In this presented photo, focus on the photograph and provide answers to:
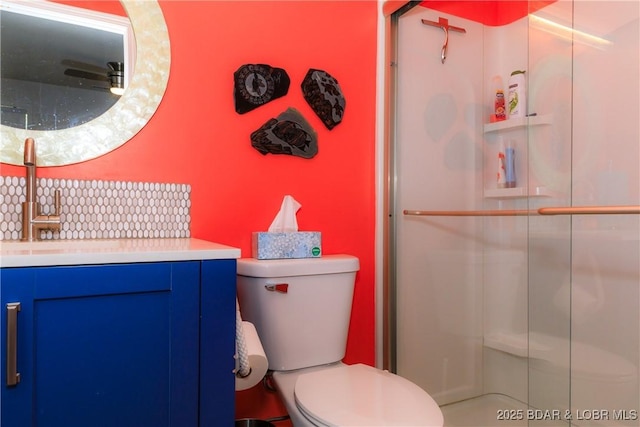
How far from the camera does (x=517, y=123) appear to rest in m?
1.82

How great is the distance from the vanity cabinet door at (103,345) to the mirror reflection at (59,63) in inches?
27.3

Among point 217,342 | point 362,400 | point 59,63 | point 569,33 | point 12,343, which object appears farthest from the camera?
point 569,33

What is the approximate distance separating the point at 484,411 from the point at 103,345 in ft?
5.42

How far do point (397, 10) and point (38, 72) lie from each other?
54.5 inches

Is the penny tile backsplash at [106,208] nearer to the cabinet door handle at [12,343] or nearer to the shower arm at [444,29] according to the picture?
the cabinet door handle at [12,343]

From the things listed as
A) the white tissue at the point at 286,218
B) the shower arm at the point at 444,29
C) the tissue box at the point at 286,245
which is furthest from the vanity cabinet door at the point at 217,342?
the shower arm at the point at 444,29

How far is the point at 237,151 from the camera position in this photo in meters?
1.60

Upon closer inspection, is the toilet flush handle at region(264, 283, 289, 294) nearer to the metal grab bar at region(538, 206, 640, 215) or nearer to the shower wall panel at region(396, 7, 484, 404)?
the shower wall panel at region(396, 7, 484, 404)

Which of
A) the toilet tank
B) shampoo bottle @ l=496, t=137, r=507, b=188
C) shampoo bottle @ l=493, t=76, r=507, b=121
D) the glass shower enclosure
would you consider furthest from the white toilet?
shampoo bottle @ l=493, t=76, r=507, b=121

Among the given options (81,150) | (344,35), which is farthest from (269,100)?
(81,150)

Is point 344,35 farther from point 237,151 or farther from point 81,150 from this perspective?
point 81,150

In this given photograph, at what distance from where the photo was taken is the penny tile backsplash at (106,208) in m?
1.25

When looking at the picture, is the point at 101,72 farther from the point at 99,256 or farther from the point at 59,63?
the point at 99,256

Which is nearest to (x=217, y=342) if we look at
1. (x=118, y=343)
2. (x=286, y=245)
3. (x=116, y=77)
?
(x=118, y=343)
